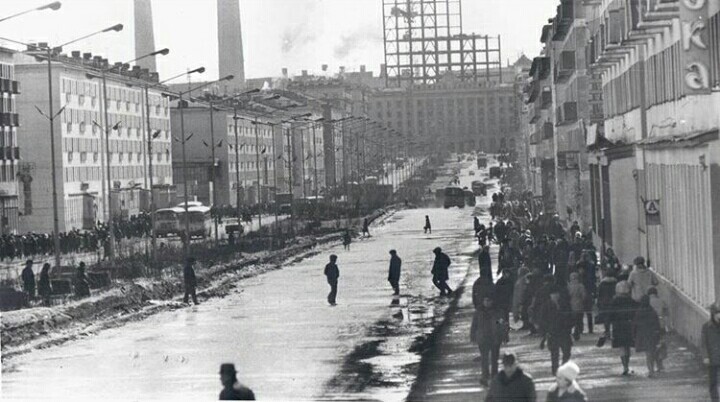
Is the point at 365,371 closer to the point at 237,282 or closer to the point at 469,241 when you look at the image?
the point at 237,282

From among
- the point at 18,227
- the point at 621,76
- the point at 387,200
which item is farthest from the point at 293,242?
the point at 387,200

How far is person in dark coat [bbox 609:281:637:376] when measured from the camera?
23.4 metres

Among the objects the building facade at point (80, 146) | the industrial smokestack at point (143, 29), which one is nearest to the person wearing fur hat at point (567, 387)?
the building facade at point (80, 146)

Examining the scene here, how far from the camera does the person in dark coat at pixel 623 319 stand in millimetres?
23375

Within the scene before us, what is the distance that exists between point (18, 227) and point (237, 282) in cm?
3816

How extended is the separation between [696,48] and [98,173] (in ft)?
312

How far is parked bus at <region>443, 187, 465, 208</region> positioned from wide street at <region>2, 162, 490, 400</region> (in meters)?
82.5

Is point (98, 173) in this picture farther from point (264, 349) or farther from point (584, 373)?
point (584, 373)

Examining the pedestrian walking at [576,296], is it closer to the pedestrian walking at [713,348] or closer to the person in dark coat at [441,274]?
the pedestrian walking at [713,348]

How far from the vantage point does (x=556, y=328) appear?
24.0 metres

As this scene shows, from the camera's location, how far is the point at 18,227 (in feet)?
293

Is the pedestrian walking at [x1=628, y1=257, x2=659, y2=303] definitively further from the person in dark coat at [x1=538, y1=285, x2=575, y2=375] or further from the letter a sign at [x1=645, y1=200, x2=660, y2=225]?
the letter a sign at [x1=645, y1=200, x2=660, y2=225]

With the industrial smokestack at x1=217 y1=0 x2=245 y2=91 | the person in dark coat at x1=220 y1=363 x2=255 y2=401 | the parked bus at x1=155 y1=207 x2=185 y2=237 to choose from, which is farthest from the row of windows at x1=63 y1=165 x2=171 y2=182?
the person in dark coat at x1=220 y1=363 x2=255 y2=401

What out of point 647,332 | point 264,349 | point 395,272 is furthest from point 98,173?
point 647,332
